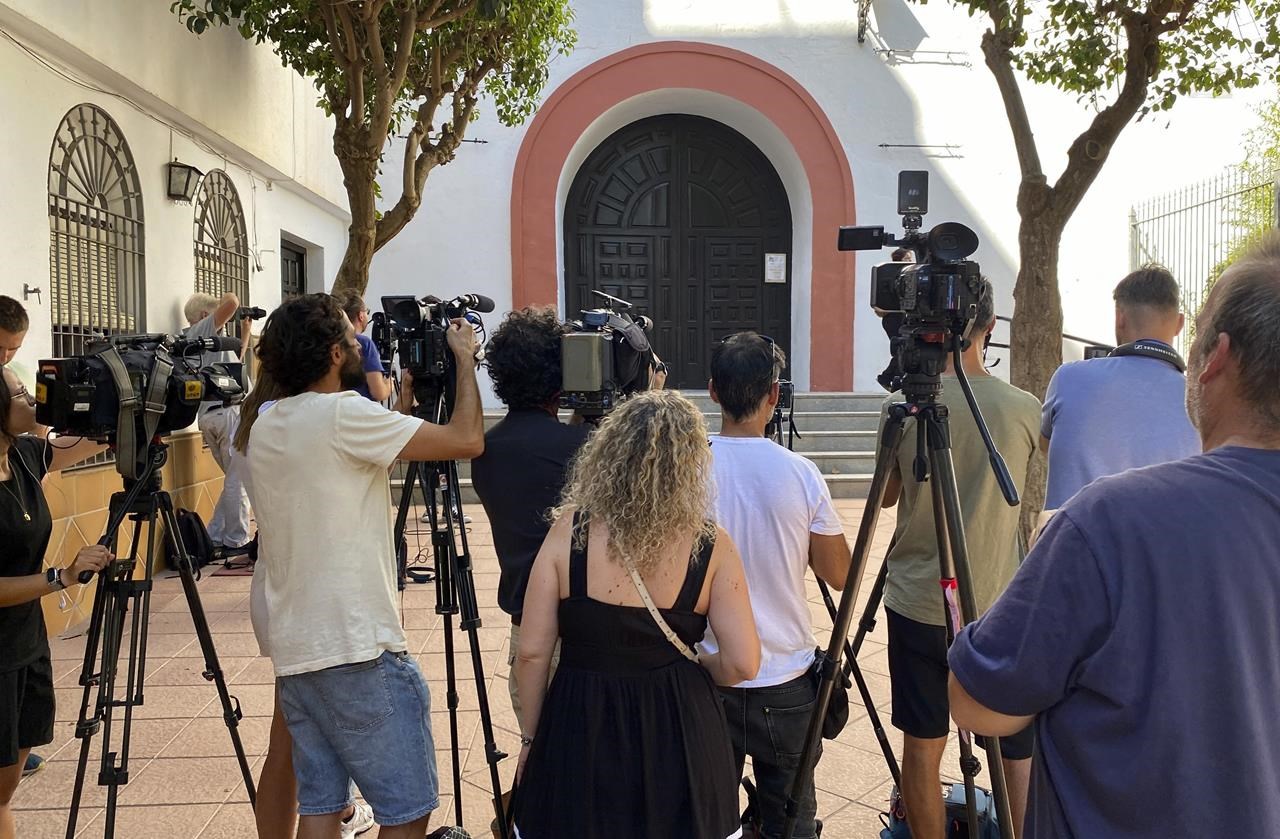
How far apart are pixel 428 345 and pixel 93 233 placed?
4.50 meters

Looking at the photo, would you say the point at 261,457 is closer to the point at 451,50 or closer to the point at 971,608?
the point at 971,608

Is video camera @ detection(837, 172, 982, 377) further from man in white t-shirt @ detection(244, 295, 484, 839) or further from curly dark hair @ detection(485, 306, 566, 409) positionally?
man in white t-shirt @ detection(244, 295, 484, 839)

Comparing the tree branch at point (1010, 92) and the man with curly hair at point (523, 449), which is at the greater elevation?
the tree branch at point (1010, 92)

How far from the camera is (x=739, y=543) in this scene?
2.58m

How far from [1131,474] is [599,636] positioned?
3.70 ft

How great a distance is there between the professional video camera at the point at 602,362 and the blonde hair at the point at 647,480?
368 mm

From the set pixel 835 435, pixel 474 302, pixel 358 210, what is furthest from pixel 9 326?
pixel 835 435

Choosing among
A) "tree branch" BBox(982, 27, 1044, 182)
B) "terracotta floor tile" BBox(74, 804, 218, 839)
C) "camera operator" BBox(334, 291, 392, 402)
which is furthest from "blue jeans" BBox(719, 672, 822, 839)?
"tree branch" BBox(982, 27, 1044, 182)

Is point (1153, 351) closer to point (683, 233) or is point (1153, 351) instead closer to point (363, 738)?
point (363, 738)

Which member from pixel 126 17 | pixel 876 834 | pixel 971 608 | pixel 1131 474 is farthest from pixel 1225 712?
pixel 126 17

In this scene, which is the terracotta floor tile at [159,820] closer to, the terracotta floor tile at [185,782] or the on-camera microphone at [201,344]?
the terracotta floor tile at [185,782]

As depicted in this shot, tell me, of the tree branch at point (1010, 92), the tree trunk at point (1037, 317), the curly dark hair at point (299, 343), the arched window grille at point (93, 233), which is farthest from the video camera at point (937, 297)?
the arched window grille at point (93, 233)

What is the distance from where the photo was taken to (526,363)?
2.70 m

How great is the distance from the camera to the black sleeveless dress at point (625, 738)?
209cm
